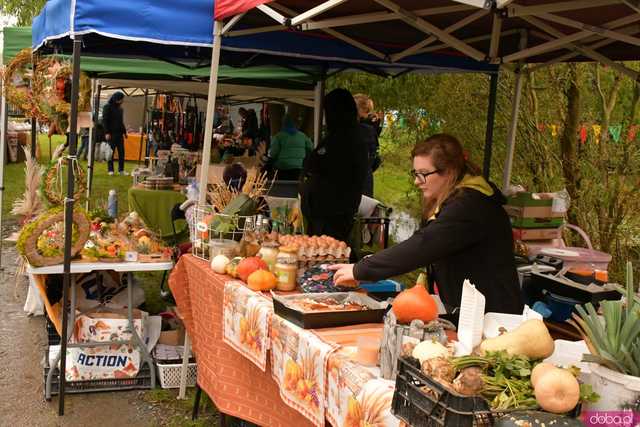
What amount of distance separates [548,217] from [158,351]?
2894 millimetres

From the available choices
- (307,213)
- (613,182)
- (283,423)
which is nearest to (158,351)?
(307,213)

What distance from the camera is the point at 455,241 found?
2674 mm

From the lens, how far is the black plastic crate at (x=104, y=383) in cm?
435

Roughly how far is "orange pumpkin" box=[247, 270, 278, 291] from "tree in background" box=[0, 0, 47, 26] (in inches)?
452

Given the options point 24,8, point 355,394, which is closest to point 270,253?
point 355,394

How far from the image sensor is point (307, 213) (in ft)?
17.1

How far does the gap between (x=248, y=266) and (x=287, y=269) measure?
221 mm

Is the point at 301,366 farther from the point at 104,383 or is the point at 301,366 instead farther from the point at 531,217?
the point at 531,217

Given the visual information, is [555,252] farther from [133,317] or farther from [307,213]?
[133,317]

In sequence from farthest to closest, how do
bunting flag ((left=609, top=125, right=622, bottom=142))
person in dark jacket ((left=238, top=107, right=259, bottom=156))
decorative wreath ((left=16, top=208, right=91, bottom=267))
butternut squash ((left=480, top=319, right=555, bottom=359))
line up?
person in dark jacket ((left=238, top=107, right=259, bottom=156)), bunting flag ((left=609, top=125, right=622, bottom=142)), decorative wreath ((left=16, top=208, right=91, bottom=267)), butternut squash ((left=480, top=319, right=555, bottom=359))

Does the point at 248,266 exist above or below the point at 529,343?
below

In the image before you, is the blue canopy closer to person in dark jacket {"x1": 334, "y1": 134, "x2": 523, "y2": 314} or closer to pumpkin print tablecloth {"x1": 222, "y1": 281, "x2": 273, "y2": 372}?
person in dark jacket {"x1": 334, "y1": 134, "x2": 523, "y2": 314}

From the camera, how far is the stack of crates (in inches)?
195

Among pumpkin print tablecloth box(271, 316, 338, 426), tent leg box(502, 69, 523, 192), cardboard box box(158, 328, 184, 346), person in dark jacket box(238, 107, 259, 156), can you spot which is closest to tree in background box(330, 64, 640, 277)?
tent leg box(502, 69, 523, 192)
